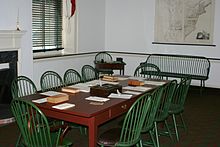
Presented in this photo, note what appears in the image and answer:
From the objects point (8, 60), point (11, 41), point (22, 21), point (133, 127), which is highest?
point (22, 21)

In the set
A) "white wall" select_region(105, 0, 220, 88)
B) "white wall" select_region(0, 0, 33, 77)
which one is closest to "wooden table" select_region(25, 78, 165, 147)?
"white wall" select_region(0, 0, 33, 77)

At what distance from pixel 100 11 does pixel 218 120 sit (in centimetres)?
448

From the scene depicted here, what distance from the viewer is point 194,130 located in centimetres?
488

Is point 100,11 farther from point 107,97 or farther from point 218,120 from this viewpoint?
point 107,97

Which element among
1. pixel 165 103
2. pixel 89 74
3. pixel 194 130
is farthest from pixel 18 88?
pixel 89 74

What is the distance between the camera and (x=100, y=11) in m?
8.61

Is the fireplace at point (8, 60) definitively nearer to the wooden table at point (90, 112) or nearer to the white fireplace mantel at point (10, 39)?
the white fireplace mantel at point (10, 39)

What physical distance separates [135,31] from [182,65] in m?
1.53

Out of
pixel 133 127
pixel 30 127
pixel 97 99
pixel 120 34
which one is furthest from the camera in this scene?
pixel 120 34

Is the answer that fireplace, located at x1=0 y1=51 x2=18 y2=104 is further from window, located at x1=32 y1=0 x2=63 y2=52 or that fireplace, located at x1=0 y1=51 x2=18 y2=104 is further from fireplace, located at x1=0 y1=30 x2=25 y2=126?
window, located at x1=32 y1=0 x2=63 y2=52

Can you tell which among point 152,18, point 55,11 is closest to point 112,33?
point 152,18

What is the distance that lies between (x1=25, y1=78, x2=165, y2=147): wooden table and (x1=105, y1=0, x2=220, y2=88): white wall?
14.9ft

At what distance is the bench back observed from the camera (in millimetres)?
7562

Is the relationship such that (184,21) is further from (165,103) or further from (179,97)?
(165,103)
